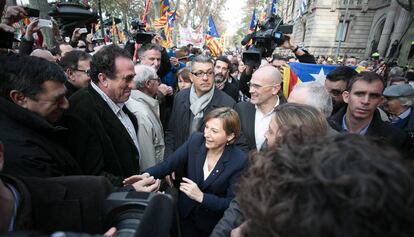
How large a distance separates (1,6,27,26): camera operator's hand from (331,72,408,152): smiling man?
329cm

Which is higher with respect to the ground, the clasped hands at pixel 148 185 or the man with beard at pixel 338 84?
the man with beard at pixel 338 84

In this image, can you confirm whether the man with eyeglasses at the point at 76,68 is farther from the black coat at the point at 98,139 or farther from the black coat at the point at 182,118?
the black coat at the point at 182,118

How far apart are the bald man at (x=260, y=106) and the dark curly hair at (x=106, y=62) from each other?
4.67 ft

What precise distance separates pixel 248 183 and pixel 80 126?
4.82 feet

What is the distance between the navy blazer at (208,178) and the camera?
6.50 ft

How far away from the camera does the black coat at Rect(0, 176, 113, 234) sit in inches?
36.8

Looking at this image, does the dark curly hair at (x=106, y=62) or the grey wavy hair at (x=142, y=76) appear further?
the grey wavy hair at (x=142, y=76)

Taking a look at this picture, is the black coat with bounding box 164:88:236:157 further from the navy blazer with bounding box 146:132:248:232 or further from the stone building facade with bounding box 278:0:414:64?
the stone building facade with bounding box 278:0:414:64

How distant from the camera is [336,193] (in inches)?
21.0

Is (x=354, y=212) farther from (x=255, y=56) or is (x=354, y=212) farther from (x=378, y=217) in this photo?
(x=255, y=56)

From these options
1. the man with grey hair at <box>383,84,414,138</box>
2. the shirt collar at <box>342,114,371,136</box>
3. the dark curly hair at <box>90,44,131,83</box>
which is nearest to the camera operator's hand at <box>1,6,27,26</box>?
the dark curly hair at <box>90,44,131,83</box>

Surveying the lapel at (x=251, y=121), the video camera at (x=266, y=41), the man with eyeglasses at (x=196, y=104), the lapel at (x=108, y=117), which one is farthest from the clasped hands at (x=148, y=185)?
the video camera at (x=266, y=41)

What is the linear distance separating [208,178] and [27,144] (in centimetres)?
127

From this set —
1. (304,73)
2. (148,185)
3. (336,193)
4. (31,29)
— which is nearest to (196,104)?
(148,185)
